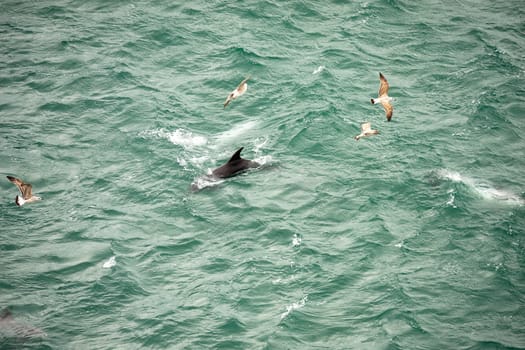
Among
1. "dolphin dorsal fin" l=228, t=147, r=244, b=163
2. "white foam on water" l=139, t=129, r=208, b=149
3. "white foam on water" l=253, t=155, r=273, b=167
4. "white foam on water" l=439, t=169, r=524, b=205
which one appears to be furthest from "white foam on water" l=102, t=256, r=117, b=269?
"white foam on water" l=439, t=169, r=524, b=205

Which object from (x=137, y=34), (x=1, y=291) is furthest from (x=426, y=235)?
(x=137, y=34)

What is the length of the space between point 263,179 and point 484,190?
906cm

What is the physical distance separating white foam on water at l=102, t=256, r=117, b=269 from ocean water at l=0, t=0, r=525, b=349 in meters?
0.07

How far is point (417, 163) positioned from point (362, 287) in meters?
8.11

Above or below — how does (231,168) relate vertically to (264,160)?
Answer: above

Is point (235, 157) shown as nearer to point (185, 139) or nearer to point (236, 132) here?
point (236, 132)

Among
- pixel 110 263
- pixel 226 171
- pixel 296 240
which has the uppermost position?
pixel 296 240

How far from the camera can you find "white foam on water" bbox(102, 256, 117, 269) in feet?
68.0

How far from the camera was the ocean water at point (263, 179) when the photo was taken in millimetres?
18688

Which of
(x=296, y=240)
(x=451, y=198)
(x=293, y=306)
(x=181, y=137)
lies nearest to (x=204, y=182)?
(x=181, y=137)

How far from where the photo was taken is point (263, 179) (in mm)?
24922

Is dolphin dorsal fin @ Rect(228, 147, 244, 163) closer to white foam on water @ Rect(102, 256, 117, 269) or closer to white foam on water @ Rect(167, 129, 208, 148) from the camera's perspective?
white foam on water @ Rect(167, 129, 208, 148)

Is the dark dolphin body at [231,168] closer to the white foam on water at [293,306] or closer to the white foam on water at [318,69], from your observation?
the white foam on water at [293,306]

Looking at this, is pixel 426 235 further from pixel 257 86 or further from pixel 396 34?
pixel 396 34
